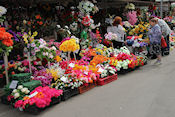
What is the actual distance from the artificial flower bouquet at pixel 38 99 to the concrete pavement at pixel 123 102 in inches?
8.3

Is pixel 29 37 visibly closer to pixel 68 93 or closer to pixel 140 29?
pixel 68 93

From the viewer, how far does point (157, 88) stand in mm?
4844

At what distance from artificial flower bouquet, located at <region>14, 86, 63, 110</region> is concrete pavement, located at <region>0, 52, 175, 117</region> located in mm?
212

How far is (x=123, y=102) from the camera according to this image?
4.11 meters

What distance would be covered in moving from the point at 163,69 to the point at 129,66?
118 cm

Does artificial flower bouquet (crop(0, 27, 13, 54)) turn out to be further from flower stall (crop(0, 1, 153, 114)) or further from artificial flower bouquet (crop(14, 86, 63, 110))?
artificial flower bouquet (crop(14, 86, 63, 110))

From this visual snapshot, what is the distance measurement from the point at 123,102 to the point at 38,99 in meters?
1.66

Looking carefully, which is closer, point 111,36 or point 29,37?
point 29,37

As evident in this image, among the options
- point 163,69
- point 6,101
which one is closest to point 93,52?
point 163,69

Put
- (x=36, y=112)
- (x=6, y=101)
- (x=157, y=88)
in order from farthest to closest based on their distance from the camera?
(x=157, y=88), (x=6, y=101), (x=36, y=112)

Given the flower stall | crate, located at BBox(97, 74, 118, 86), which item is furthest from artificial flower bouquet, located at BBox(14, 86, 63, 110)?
crate, located at BBox(97, 74, 118, 86)

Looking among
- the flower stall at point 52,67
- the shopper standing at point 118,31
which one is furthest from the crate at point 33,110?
the shopper standing at point 118,31

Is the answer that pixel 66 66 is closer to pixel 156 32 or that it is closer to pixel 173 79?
pixel 173 79

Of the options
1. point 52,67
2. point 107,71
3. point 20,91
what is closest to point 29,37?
point 52,67
